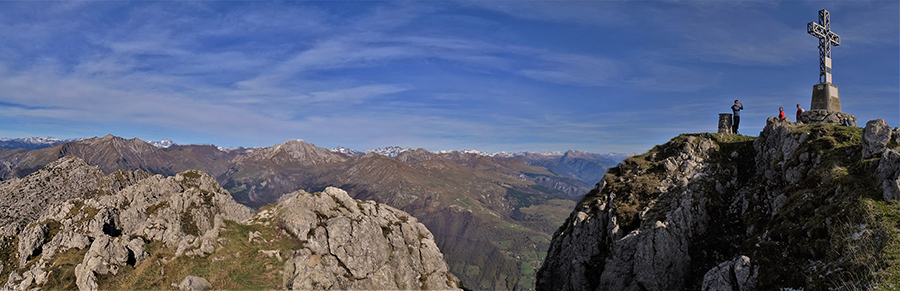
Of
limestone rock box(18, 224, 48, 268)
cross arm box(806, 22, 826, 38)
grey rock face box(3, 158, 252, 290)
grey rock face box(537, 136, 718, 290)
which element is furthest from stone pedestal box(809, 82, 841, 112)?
limestone rock box(18, 224, 48, 268)

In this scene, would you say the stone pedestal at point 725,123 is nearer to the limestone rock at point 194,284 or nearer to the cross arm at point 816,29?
the cross arm at point 816,29

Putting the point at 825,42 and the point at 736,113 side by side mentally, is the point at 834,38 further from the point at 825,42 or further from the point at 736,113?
the point at 736,113

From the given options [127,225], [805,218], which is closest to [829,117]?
[805,218]

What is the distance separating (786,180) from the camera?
29.3m

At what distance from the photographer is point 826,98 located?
40.5m

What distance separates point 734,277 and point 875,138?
43.1 ft

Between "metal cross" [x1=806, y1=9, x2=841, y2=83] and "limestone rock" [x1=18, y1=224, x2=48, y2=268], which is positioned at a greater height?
"metal cross" [x1=806, y1=9, x2=841, y2=83]

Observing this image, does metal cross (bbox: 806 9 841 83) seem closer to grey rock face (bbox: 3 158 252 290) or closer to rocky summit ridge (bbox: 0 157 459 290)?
rocky summit ridge (bbox: 0 157 459 290)

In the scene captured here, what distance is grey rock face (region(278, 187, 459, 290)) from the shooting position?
118 feet

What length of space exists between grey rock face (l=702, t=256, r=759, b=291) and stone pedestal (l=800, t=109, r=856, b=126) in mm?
28079

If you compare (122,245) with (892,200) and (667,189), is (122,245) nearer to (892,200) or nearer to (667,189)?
(667,189)

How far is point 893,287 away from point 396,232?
137 ft

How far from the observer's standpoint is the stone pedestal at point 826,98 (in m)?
40.6

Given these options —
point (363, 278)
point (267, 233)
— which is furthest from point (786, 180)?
point (267, 233)
